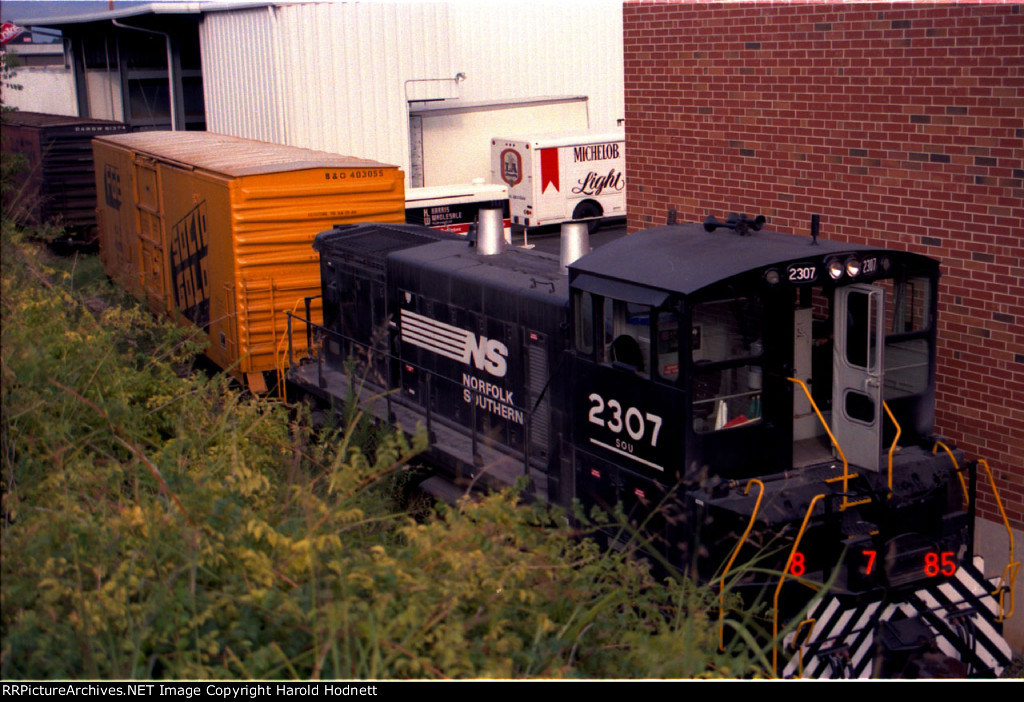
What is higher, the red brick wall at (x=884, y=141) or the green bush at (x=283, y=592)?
the red brick wall at (x=884, y=141)

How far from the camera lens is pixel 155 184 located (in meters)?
16.9

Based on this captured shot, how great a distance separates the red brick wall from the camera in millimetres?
8273

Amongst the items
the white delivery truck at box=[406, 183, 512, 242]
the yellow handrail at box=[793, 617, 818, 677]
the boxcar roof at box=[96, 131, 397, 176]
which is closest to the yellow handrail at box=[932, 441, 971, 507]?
the yellow handrail at box=[793, 617, 818, 677]

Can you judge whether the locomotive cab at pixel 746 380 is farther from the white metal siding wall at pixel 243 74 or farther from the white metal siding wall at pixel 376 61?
the white metal siding wall at pixel 243 74

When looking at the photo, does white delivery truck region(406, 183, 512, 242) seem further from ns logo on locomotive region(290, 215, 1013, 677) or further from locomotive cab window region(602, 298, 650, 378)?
locomotive cab window region(602, 298, 650, 378)

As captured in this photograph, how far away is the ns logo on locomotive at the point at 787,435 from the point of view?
658 cm

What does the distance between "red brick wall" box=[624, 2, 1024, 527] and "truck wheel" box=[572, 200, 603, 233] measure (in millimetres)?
17062

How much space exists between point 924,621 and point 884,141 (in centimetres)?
434

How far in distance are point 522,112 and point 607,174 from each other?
3.18 m

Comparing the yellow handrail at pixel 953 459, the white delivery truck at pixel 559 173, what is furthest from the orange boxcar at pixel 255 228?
the white delivery truck at pixel 559 173

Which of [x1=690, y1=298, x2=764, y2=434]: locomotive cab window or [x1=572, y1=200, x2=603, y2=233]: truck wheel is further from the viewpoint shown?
[x1=572, y1=200, x2=603, y2=233]: truck wheel

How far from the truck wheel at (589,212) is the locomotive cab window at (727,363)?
21686 mm

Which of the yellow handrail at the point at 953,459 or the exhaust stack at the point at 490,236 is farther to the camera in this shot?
the exhaust stack at the point at 490,236
